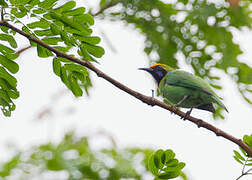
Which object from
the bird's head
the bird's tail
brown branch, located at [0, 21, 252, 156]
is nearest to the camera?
brown branch, located at [0, 21, 252, 156]

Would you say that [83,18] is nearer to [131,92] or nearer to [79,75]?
[79,75]

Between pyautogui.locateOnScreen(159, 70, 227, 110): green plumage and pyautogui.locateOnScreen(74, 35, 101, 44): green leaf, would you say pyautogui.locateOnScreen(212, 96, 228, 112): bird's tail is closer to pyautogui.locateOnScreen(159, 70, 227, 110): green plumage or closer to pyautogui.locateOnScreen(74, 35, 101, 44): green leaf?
pyautogui.locateOnScreen(159, 70, 227, 110): green plumage

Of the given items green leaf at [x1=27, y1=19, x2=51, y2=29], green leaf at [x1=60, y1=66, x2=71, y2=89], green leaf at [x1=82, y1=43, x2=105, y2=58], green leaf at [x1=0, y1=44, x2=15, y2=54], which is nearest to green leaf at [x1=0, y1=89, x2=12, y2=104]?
green leaf at [x1=0, y1=44, x2=15, y2=54]

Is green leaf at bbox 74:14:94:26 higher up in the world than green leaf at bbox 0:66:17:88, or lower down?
higher up

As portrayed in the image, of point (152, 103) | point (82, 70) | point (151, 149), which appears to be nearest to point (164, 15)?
point (151, 149)

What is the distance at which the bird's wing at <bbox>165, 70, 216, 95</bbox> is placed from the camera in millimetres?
4190

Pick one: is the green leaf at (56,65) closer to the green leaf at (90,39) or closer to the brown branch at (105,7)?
the green leaf at (90,39)

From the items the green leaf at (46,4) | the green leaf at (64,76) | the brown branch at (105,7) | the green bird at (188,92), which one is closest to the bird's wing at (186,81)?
the green bird at (188,92)

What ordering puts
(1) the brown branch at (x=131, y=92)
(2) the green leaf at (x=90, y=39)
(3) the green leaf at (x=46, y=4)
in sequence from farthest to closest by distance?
(2) the green leaf at (x=90, y=39) → (3) the green leaf at (x=46, y=4) → (1) the brown branch at (x=131, y=92)

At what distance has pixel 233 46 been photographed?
5.20 meters

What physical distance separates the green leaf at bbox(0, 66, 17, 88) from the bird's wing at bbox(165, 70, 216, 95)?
213 cm

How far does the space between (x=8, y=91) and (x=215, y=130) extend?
1.56 m

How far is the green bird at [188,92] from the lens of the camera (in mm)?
4188

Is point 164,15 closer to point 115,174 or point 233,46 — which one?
point 233,46
